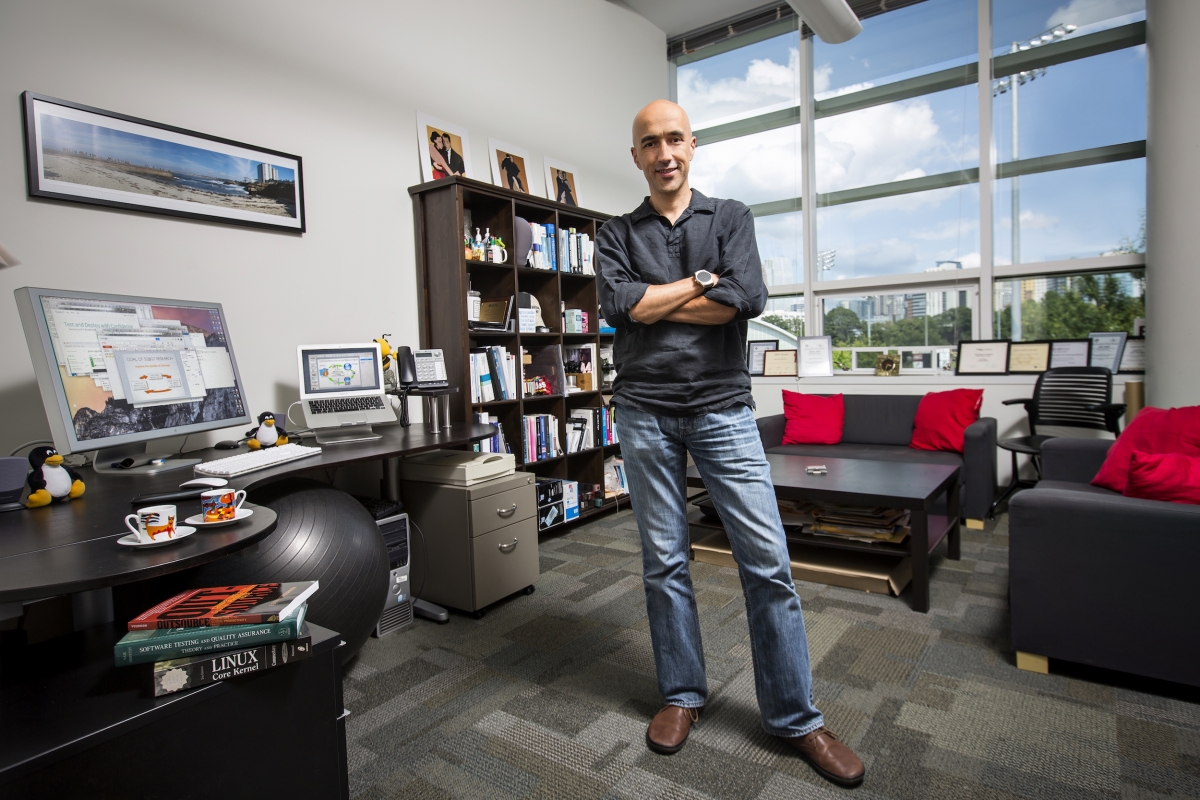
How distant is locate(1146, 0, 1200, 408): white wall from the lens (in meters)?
3.34

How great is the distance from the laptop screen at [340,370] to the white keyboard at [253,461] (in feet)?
1.47

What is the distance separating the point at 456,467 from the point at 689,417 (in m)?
1.36

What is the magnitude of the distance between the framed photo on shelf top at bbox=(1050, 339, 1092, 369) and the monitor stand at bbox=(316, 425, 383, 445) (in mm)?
4117

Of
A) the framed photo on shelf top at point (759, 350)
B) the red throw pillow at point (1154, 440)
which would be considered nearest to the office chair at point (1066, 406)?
the red throw pillow at point (1154, 440)

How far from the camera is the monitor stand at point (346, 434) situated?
8.25 ft

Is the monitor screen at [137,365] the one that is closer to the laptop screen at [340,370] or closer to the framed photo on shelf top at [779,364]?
the laptop screen at [340,370]

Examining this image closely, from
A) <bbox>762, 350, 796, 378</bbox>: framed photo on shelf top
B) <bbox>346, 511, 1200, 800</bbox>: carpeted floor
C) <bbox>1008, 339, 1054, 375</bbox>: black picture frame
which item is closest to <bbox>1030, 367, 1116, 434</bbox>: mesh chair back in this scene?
<bbox>1008, 339, 1054, 375</bbox>: black picture frame

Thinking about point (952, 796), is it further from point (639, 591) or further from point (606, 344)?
point (606, 344)

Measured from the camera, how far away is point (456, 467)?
2717 millimetres

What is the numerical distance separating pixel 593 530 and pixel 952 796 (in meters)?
2.55

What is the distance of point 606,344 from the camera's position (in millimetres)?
4516

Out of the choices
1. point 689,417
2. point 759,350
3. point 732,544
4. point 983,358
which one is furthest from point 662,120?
point 759,350

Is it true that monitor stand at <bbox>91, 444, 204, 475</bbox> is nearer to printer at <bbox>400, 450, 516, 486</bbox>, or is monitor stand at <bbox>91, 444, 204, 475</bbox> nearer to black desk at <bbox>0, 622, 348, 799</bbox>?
black desk at <bbox>0, 622, 348, 799</bbox>

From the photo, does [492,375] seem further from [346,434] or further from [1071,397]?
[1071,397]
